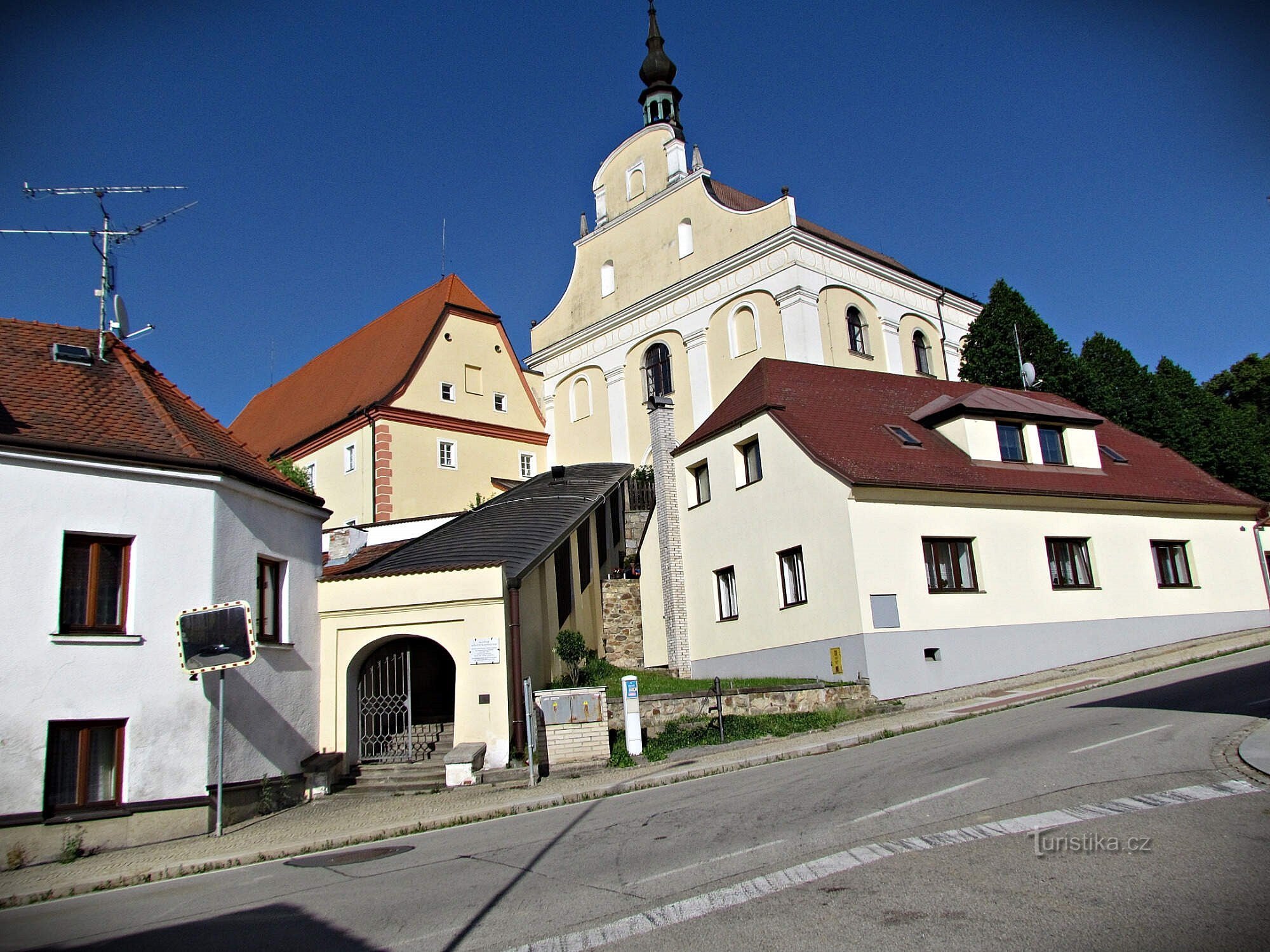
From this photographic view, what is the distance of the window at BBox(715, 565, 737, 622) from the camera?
77.8 ft

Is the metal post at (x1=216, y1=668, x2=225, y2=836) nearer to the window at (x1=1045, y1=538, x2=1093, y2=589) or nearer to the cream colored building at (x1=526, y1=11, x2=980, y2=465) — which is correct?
the window at (x1=1045, y1=538, x2=1093, y2=589)

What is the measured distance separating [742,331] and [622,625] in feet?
48.1

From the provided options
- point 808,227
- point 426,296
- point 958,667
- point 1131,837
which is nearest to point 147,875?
point 1131,837

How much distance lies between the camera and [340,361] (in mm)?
47156

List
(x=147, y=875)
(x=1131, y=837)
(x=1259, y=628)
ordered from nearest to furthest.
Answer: (x=1131, y=837) < (x=147, y=875) < (x=1259, y=628)

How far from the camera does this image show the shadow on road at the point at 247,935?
6.87m

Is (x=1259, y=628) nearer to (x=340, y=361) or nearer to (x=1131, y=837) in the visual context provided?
(x=1131, y=837)

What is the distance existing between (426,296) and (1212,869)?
4104 centimetres

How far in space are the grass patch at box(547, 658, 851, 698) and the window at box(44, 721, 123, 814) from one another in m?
8.28

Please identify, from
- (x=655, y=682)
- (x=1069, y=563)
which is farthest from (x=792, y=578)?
(x=1069, y=563)

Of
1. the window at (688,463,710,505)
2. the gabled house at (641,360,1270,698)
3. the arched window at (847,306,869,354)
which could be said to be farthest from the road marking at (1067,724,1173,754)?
the arched window at (847,306,869,354)

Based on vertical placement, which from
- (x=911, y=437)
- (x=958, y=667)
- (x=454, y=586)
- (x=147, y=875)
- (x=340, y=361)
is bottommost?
(x=147, y=875)

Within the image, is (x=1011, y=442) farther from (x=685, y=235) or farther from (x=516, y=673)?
(x=685, y=235)

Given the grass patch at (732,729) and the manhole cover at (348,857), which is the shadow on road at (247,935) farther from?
the grass patch at (732,729)
